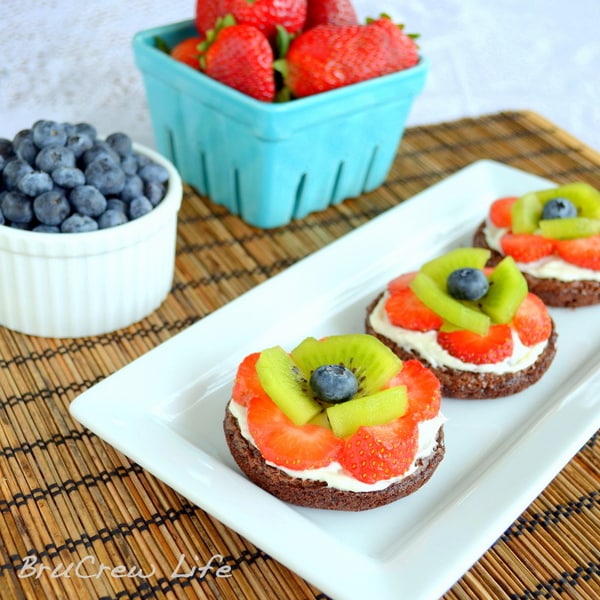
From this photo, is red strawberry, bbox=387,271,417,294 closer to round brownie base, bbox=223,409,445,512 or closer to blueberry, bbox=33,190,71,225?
round brownie base, bbox=223,409,445,512

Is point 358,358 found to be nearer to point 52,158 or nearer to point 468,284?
point 468,284

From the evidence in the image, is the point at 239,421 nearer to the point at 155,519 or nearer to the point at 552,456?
the point at 155,519

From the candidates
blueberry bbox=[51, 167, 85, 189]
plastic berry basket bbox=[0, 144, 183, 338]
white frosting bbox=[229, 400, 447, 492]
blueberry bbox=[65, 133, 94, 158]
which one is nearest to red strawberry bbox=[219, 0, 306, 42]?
plastic berry basket bbox=[0, 144, 183, 338]

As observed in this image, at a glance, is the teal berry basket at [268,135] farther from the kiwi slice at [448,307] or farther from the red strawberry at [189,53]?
the kiwi slice at [448,307]

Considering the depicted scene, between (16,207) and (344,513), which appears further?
(16,207)

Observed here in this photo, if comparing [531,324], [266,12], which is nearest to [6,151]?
[266,12]

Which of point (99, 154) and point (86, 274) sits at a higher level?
point (99, 154)
